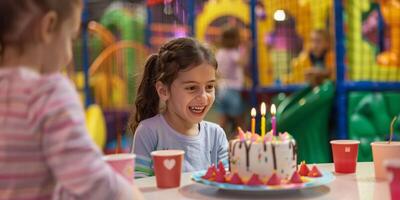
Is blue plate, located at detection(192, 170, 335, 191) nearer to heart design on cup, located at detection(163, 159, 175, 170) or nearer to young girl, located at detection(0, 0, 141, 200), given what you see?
heart design on cup, located at detection(163, 159, 175, 170)

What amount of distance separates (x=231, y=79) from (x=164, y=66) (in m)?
3.41

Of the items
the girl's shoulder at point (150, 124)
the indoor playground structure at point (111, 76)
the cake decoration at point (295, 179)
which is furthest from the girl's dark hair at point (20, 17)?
the indoor playground structure at point (111, 76)

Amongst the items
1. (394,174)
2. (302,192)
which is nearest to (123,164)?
(302,192)

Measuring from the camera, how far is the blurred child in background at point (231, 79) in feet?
16.1

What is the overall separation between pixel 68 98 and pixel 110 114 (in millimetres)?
4449

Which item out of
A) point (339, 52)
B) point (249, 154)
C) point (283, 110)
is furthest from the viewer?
point (283, 110)

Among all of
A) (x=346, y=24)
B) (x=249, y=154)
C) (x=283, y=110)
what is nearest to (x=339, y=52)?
(x=346, y=24)

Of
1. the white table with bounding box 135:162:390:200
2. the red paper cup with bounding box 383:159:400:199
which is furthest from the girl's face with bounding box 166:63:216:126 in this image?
the red paper cup with bounding box 383:159:400:199

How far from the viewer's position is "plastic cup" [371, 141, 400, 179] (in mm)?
1213

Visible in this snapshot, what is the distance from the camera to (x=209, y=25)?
250 inches

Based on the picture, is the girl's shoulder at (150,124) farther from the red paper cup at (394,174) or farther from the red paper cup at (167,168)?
the red paper cup at (394,174)

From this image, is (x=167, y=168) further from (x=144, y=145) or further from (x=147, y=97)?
(x=147, y=97)

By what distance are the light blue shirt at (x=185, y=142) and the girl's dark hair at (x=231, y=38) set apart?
11.0 ft

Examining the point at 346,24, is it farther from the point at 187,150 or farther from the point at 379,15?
the point at 187,150
